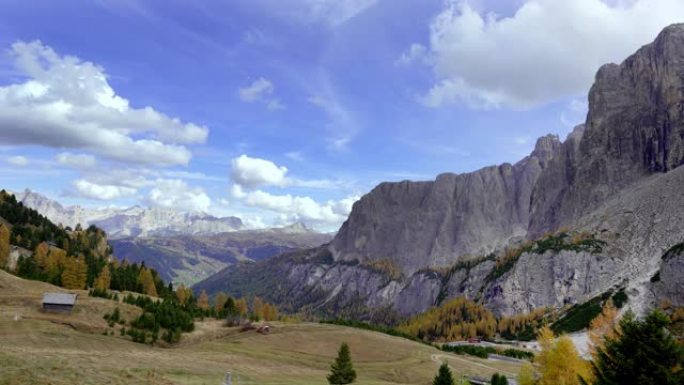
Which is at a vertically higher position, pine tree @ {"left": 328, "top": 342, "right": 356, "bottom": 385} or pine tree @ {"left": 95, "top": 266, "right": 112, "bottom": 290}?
pine tree @ {"left": 95, "top": 266, "right": 112, "bottom": 290}

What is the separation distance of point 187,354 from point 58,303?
1191 inches

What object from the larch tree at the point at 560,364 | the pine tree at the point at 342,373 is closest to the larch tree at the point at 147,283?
the pine tree at the point at 342,373

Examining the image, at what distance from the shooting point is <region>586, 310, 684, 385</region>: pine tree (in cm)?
2417

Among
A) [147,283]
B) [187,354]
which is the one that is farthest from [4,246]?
[187,354]

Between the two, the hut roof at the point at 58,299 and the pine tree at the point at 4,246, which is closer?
the hut roof at the point at 58,299

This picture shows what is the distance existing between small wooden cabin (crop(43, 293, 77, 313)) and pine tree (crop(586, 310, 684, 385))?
88781 mm

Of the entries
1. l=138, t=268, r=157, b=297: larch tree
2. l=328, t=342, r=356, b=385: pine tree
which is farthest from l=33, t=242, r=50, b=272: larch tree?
l=328, t=342, r=356, b=385: pine tree

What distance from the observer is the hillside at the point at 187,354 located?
39969mm

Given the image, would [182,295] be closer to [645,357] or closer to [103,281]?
[103,281]

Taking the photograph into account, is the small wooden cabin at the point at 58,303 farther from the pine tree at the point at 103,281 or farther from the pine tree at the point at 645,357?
the pine tree at the point at 645,357

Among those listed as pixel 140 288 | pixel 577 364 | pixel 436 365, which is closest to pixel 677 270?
pixel 436 365

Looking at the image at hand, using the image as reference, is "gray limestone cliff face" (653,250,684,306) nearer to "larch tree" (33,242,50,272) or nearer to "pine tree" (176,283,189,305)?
"pine tree" (176,283,189,305)

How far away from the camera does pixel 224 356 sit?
77.9 m

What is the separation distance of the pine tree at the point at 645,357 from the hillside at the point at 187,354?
104 feet
